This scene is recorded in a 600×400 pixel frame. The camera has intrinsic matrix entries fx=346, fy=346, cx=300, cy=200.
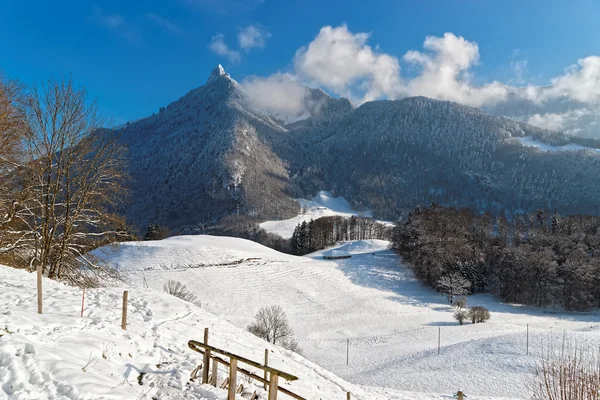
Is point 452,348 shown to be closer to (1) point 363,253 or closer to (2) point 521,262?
(2) point 521,262

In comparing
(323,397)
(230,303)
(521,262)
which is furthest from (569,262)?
(323,397)

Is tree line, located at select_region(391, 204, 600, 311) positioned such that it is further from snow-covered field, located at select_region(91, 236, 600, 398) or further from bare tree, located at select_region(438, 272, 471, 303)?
snow-covered field, located at select_region(91, 236, 600, 398)

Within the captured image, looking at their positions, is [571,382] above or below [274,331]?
above

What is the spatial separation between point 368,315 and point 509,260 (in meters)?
30.9

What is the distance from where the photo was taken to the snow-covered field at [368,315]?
82.2 ft

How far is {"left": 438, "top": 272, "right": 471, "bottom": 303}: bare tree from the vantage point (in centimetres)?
5311

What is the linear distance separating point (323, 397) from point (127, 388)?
673 centimetres

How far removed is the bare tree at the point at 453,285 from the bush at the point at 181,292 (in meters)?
37.0

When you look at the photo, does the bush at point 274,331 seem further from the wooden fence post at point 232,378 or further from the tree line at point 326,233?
the tree line at point 326,233

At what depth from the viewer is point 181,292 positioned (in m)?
42.7

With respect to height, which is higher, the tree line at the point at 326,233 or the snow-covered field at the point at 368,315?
the tree line at the point at 326,233

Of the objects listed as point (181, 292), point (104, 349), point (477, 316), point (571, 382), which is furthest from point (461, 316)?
point (104, 349)

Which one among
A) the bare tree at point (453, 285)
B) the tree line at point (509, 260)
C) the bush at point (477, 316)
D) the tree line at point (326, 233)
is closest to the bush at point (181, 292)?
the bush at point (477, 316)

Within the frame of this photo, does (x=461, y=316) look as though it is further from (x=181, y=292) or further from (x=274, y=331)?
(x=181, y=292)
